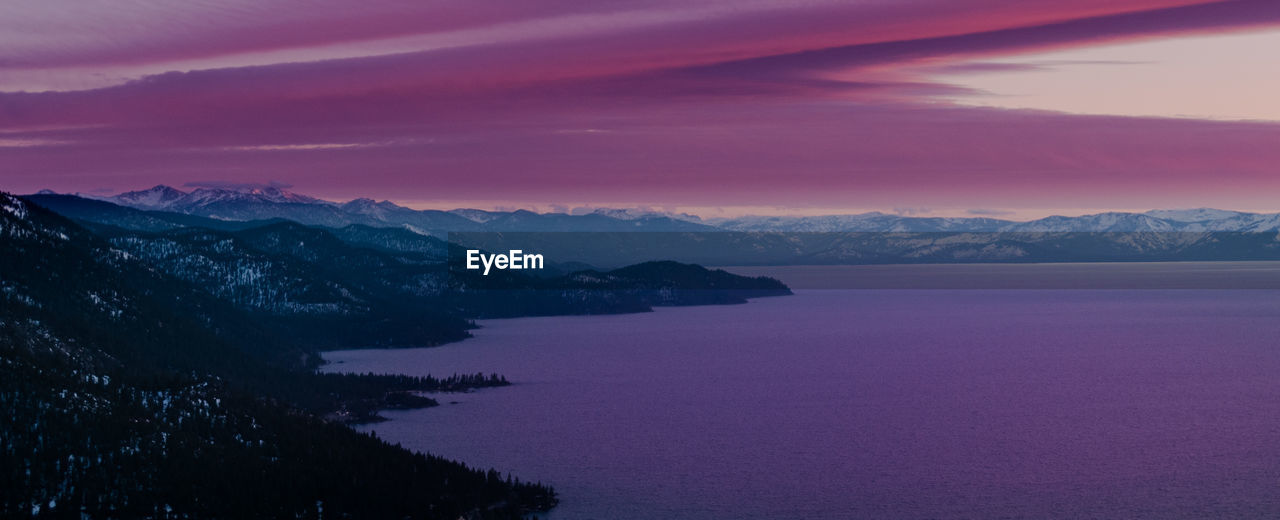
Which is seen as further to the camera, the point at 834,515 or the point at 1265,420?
the point at 1265,420

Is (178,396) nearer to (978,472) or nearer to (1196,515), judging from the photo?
(978,472)

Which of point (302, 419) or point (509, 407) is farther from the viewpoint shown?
point (509, 407)

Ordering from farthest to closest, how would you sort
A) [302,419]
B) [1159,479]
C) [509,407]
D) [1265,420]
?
[509,407] < [1265,420] < [302,419] < [1159,479]

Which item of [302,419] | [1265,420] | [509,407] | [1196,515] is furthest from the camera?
[509,407]

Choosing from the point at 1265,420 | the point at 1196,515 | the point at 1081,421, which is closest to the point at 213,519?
the point at 1196,515

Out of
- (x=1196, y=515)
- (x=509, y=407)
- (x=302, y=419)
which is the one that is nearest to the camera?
(x=1196, y=515)

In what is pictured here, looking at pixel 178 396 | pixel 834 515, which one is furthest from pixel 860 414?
pixel 178 396

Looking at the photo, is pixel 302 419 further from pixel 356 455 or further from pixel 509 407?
pixel 509 407

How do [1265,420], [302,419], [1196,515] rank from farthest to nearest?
[1265,420] → [302,419] → [1196,515]
